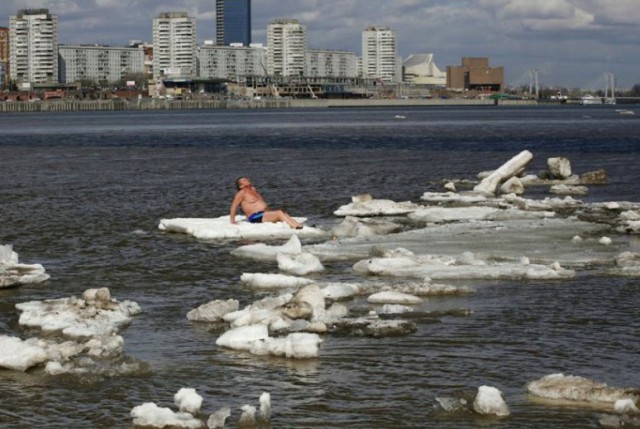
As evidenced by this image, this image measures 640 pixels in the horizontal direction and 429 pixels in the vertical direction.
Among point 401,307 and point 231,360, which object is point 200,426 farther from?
point 401,307

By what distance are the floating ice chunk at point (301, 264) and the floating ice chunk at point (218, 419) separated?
28.9ft

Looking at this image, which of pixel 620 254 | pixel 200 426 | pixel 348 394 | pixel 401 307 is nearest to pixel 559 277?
pixel 620 254

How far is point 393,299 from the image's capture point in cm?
1877

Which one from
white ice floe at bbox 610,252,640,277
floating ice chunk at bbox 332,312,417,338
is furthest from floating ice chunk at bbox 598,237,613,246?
floating ice chunk at bbox 332,312,417,338

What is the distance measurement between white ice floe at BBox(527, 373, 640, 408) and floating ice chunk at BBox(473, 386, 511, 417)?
72 cm

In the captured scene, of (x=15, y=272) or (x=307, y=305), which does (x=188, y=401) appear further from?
(x=15, y=272)

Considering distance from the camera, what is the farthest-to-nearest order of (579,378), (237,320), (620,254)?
(620,254)
(237,320)
(579,378)

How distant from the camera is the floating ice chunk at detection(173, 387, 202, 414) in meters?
13.1

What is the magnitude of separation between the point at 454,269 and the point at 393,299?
106 inches

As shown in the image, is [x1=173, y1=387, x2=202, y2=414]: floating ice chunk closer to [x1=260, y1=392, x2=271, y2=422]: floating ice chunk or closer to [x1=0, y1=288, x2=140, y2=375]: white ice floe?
[x1=260, y1=392, x2=271, y2=422]: floating ice chunk

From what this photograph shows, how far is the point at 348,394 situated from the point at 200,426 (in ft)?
6.91

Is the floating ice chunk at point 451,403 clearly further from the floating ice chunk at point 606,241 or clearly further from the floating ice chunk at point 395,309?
the floating ice chunk at point 606,241

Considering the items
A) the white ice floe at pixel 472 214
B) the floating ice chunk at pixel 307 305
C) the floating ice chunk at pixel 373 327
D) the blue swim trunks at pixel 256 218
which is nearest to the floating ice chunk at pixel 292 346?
the floating ice chunk at pixel 373 327

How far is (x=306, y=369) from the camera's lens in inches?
585
